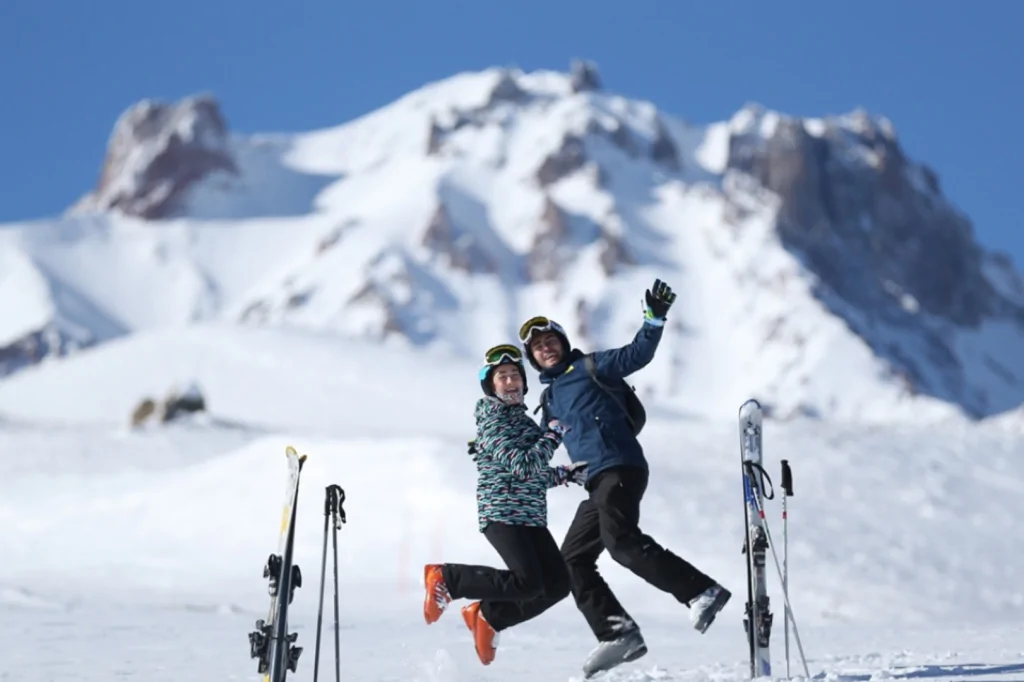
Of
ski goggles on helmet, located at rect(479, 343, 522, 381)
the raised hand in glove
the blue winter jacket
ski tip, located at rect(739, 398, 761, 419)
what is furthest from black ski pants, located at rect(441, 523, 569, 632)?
ski tip, located at rect(739, 398, 761, 419)

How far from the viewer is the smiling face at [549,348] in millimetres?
6816

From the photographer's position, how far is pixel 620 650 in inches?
245

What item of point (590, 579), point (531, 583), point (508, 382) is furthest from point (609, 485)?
point (508, 382)

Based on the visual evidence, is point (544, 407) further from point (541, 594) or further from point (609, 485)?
point (541, 594)

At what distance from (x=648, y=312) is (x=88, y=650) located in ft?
16.9

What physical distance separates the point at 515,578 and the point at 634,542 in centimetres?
64

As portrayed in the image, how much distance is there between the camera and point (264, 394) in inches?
2064

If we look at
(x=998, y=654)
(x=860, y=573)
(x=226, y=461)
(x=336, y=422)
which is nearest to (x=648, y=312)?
(x=998, y=654)

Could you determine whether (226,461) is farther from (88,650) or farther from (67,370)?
(67,370)

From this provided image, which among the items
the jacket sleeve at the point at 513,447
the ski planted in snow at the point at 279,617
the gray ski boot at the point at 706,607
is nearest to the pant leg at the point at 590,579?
the gray ski boot at the point at 706,607

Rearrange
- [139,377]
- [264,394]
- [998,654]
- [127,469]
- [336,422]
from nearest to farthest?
[998,654] < [127,469] < [336,422] < [264,394] < [139,377]

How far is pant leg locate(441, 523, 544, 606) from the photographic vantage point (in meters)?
6.34

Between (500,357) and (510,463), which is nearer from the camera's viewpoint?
(510,463)

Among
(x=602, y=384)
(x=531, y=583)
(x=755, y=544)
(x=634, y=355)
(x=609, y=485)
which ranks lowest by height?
(x=531, y=583)
